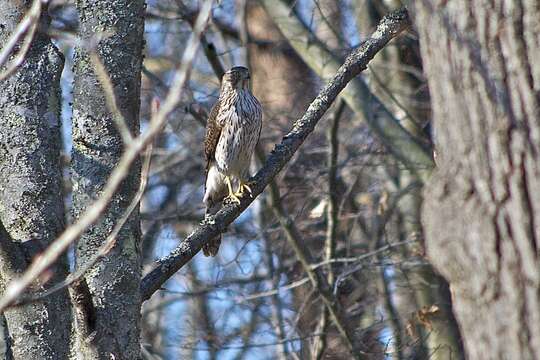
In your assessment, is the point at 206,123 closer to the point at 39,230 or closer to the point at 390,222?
the point at 390,222

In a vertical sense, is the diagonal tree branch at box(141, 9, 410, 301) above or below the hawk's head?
below

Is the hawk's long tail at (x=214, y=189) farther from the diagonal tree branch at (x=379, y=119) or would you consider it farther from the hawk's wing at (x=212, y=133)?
the diagonal tree branch at (x=379, y=119)

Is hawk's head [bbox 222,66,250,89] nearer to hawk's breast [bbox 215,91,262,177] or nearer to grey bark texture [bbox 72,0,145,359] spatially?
hawk's breast [bbox 215,91,262,177]

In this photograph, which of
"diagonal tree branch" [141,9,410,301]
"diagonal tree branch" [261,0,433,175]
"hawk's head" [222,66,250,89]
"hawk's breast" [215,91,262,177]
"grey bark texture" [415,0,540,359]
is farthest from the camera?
"diagonal tree branch" [261,0,433,175]

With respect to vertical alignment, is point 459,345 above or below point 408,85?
below

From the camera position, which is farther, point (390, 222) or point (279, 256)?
point (390, 222)

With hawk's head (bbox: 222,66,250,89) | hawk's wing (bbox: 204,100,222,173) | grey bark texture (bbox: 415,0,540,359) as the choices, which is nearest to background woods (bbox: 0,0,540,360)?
grey bark texture (bbox: 415,0,540,359)

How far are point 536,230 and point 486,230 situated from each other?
0.13 m

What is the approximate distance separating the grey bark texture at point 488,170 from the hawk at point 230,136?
190 inches

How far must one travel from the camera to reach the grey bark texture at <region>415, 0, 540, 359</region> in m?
2.60

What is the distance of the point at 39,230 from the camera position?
4.22 meters

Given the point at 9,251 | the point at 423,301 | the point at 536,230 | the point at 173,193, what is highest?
the point at 173,193

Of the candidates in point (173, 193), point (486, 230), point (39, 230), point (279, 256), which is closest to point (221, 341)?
point (279, 256)

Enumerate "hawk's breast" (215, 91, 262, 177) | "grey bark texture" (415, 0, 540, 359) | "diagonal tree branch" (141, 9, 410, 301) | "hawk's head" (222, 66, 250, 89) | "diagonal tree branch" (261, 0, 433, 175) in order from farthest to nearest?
"diagonal tree branch" (261, 0, 433, 175)
"hawk's head" (222, 66, 250, 89)
"hawk's breast" (215, 91, 262, 177)
"diagonal tree branch" (141, 9, 410, 301)
"grey bark texture" (415, 0, 540, 359)
